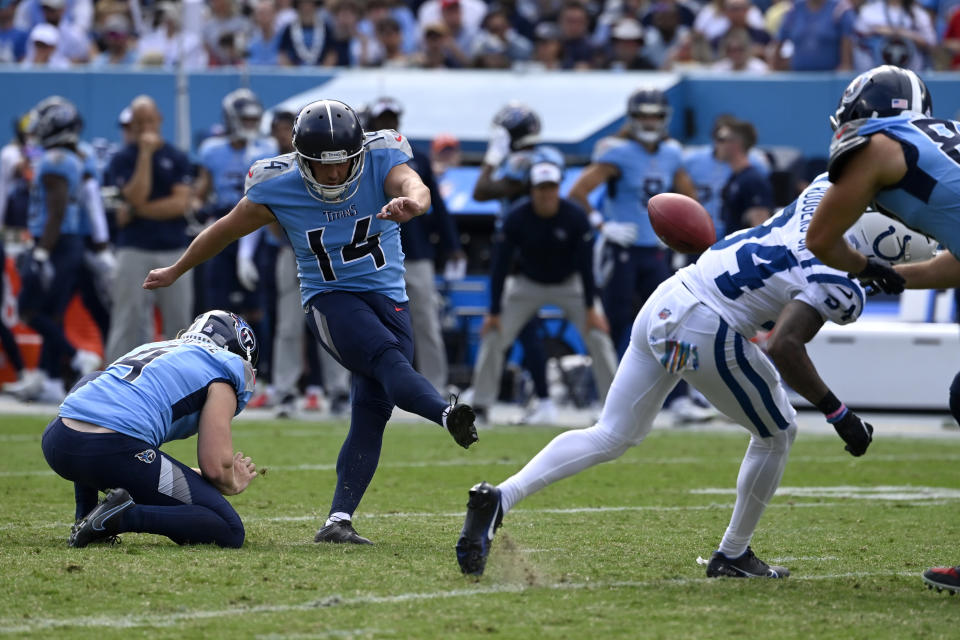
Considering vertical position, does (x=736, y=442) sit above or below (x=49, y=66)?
below

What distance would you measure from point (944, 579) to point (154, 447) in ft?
8.75

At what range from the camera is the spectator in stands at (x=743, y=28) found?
50.0 feet

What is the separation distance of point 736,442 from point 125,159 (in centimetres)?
487

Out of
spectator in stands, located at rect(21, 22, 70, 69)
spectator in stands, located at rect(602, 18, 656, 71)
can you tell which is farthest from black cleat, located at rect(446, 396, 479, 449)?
spectator in stands, located at rect(21, 22, 70, 69)

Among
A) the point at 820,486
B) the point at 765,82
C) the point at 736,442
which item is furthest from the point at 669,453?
the point at 765,82

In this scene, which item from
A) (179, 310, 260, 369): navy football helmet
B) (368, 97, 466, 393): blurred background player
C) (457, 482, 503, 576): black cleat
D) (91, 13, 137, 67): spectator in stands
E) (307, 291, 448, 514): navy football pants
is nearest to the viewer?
(457, 482, 503, 576): black cleat

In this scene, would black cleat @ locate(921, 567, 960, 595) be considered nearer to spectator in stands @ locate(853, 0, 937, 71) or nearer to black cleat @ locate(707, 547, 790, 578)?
black cleat @ locate(707, 547, 790, 578)

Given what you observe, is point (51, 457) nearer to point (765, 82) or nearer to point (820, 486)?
point (820, 486)

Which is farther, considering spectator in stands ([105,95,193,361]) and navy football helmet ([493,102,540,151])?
spectator in stands ([105,95,193,361])

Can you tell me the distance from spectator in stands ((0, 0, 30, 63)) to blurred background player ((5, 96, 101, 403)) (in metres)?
5.17

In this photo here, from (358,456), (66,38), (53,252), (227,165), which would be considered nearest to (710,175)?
(227,165)

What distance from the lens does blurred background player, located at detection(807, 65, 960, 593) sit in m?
4.30

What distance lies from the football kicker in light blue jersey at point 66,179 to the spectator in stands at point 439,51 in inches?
192

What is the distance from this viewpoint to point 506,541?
15.7 feet
